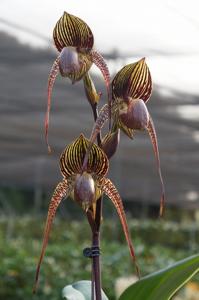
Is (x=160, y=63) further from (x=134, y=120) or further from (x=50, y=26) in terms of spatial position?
(x=134, y=120)

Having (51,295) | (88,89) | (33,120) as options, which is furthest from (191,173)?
(88,89)

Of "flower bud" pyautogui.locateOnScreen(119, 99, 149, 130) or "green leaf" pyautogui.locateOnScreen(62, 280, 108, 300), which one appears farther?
"green leaf" pyautogui.locateOnScreen(62, 280, 108, 300)

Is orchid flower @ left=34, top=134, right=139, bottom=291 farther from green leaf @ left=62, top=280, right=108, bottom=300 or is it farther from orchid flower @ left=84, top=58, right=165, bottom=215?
green leaf @ left=62, top=280, right=108, bottom=300

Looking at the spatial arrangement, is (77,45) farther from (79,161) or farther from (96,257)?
(96,257)

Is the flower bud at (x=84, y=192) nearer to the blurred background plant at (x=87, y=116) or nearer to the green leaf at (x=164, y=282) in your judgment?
the green leaf at (x=164, y=282)

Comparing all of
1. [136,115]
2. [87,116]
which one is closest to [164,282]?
[136,115]

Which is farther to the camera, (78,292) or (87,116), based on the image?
(87,116)

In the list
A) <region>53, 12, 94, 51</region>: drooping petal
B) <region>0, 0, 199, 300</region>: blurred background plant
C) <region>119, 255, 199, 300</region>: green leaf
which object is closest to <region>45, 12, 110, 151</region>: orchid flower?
<region>53, 12, 94, 51</region>: drooping petal
